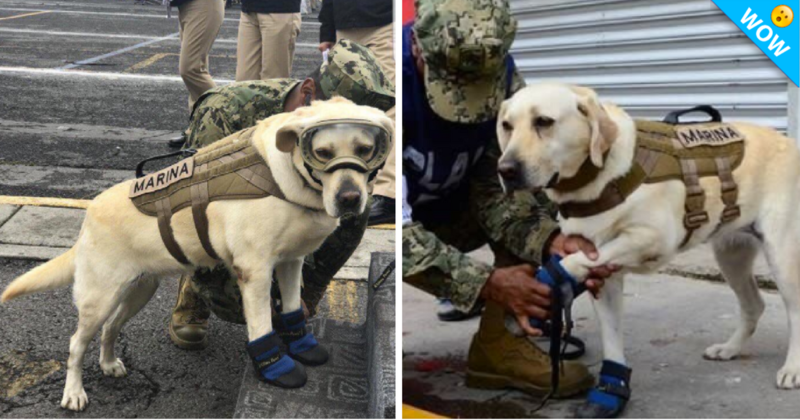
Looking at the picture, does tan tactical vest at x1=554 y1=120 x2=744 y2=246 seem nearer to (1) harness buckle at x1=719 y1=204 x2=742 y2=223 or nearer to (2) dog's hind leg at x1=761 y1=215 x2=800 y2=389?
(1) harness buckle at x1=719 y1=204 x2=742 y2=223

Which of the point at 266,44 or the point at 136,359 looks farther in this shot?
the point at 266,44

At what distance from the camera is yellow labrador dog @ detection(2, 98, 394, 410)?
242cm

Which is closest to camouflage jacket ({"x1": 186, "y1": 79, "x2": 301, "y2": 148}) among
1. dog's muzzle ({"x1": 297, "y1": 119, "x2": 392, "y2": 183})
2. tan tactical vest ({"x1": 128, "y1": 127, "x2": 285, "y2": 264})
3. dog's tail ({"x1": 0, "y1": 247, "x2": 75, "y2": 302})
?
tan tactical vest ({"x1": 128, "y1": 127, "x2": 285, "y2": 264})

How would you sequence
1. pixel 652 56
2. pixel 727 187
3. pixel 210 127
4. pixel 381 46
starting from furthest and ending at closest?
pixel 381 46 < pixel 652 56 < pixel 210 127 < pixel 727 187

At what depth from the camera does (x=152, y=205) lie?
2.72 metres

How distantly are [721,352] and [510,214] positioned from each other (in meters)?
0.79

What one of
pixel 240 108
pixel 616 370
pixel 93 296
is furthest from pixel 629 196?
pixel 93 296

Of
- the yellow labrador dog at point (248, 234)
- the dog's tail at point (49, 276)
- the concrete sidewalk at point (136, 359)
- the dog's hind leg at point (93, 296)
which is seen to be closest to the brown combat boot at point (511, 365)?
the concrete sidewalk at point (136, 359)

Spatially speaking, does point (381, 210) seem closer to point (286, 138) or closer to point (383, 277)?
point (383, 277)

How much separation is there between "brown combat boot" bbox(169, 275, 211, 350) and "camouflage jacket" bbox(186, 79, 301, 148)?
1.83 feet

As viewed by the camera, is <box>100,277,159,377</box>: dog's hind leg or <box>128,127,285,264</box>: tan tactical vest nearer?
<box>128,127,285,264</box>: tan tactical vest

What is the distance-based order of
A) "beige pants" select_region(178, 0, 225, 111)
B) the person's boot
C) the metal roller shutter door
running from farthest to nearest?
"beige pants" select_region(178, 0, 225, 111) → the person's boot → the metal roller shutter door

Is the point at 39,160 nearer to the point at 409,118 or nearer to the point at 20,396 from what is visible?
the point at 20,396

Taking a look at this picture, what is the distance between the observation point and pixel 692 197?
2400mm
